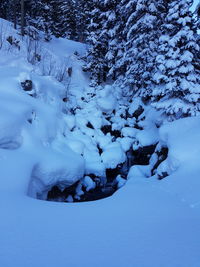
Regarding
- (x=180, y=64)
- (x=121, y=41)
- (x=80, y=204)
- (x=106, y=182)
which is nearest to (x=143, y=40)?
(x=121, y=41)

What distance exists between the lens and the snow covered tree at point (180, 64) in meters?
8.42

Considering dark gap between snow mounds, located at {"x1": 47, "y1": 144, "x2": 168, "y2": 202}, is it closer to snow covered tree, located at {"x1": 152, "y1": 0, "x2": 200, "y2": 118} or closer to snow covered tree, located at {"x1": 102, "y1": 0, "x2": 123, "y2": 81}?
Result: snow covered tree, located at {"x1": 152, "y1": 0, "x2": 200, "y2": 118}

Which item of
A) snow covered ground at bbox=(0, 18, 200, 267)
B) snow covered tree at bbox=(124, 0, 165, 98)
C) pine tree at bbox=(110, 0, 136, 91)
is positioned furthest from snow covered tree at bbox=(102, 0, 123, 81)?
snow covered ground at bbox=(0, 18, 200, 267)

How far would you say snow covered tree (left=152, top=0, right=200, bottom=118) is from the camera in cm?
842

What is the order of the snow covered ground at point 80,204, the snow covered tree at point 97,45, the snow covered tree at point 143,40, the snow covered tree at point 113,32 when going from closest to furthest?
the snow covered ground at point 80,204
the snow covered tree at point 143,40
the snow covered tree at point 113,32
the snow covered tree at point 97,45

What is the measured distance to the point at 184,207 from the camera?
356cm

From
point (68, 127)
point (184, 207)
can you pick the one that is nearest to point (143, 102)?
point (68, 127)

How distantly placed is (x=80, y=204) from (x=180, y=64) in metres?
7.01

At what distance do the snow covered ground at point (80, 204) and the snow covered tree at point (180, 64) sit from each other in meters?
1.74

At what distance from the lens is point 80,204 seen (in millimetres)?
3879

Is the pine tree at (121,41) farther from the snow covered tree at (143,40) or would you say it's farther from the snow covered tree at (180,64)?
the snow covered tree at (180,64)

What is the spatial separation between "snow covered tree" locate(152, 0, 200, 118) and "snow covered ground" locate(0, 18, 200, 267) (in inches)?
68.6

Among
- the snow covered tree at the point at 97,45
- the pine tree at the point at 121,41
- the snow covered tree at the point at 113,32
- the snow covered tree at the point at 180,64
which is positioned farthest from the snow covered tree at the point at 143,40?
the snow covered tree at the point at 180,64

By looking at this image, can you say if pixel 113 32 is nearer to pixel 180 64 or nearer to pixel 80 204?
pixel 180 64
